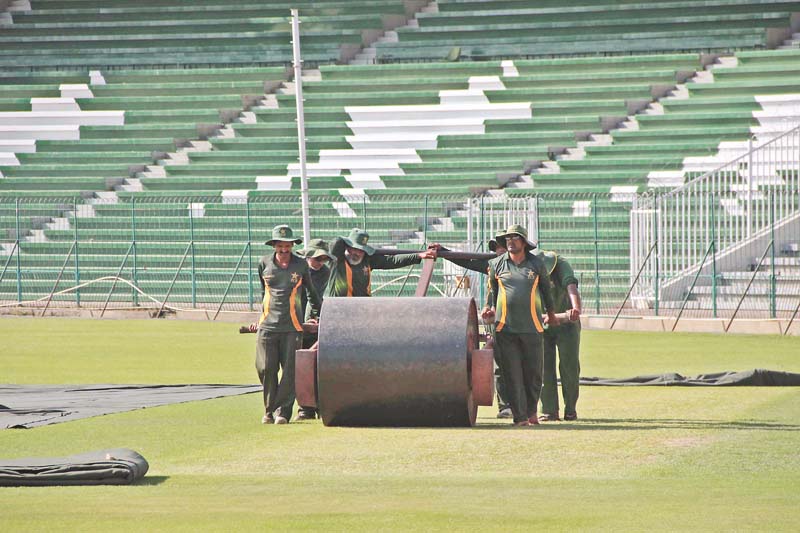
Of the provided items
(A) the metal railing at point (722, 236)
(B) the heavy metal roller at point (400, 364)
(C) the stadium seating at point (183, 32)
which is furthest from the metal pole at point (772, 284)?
(C) the stadium seating at point (183, 32)

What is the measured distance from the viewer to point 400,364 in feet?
41.2

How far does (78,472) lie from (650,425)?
5155mm

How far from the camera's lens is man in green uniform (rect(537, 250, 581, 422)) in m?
13.9

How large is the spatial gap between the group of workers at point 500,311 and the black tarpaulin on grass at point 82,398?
1.67 metres

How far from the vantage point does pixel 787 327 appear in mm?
24031

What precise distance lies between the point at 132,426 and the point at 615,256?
16.8 meters

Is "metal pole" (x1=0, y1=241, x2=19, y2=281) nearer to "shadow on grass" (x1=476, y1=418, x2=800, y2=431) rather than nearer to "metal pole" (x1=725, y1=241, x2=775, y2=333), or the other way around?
"metal pole" (x1=725, y1=241, x2=775, y2=333)

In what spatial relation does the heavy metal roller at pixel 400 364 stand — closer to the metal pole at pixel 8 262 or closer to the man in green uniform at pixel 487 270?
the man in green uniform at pixel 487 270

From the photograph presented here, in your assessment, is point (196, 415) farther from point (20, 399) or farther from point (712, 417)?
point (712, 417)

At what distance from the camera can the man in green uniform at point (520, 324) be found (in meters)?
13.3

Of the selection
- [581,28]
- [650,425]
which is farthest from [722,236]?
[650,425]

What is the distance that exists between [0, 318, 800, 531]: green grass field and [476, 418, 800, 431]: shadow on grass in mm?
22

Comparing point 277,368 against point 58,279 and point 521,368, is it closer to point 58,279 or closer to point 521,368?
point 521,368

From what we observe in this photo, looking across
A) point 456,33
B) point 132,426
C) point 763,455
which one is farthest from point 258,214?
point 763,455
